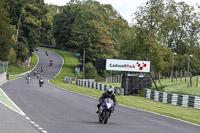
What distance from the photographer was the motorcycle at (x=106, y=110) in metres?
14.9

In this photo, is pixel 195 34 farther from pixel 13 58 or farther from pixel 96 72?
pixel 13 58

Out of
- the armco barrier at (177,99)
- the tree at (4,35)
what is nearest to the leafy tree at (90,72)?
the tree at (4,35)

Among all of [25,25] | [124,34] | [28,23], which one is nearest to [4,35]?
[28,23]

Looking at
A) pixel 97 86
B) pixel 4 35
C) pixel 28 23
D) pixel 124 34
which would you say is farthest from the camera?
pixel 124 34

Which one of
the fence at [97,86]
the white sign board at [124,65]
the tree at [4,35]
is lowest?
the fence at [97,86]

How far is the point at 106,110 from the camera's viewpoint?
14969mm

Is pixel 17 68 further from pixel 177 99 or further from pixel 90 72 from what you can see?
pixel 177 99

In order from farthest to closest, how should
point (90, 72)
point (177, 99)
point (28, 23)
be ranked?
point (90, 72) → point (28, 23) → point (177, 99)

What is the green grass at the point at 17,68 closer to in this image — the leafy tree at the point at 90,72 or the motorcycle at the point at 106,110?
the leafy tree at the point at 90,72

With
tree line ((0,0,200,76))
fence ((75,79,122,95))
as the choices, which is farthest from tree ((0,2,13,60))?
fence ((75,79,122,95))

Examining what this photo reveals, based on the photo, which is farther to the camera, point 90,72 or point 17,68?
point 90,72

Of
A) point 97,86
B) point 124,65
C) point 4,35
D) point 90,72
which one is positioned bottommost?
point 97,86

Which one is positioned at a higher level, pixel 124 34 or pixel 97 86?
pixel 124 34

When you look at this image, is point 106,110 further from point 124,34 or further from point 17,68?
point 124,34
